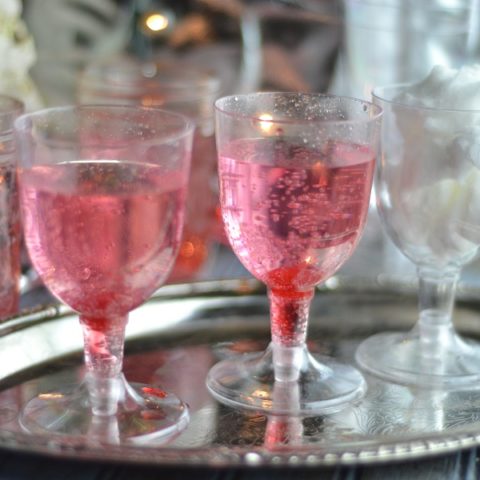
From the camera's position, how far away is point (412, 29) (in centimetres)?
123

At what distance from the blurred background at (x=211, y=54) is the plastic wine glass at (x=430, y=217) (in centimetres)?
29

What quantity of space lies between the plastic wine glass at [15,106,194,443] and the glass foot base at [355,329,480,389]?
18cm

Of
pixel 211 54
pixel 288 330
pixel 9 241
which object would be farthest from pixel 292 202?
pixel 211 54

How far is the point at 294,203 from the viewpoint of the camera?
2.45ft

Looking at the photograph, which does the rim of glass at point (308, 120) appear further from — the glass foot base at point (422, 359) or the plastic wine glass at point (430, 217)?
the glass foot base at point (422, 359)

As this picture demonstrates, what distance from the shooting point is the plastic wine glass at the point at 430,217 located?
810 mm

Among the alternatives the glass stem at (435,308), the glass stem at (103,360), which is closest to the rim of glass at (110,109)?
the glass stem at (103,360)

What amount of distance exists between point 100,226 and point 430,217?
0.84ft

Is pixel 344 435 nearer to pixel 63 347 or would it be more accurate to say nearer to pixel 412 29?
pixel 63 347

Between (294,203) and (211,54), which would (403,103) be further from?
(211,54)

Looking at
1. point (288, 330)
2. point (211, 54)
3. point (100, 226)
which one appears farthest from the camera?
point (211, 54)

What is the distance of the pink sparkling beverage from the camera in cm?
75

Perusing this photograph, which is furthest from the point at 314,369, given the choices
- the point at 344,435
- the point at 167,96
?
the point at 167,96

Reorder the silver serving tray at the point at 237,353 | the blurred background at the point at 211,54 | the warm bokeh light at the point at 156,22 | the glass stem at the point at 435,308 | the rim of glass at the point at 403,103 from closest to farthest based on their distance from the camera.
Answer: the silver serving tray at the point at 237,353, the rim of glass at the point at 403,103, the glass stem at the point at 435,308, the blurred background at the point at 211,54, the warm bokeh light at the point at 156,22
